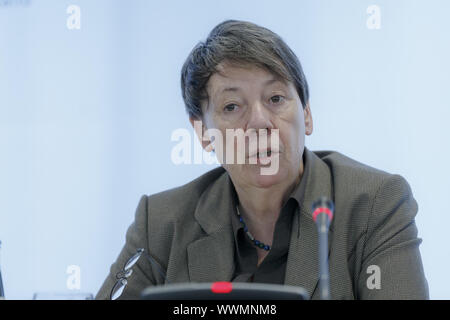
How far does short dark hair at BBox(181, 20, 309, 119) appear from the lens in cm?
182

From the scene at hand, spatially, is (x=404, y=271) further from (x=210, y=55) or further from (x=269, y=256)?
(x=210, y=55)

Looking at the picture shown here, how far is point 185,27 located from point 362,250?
1.50m

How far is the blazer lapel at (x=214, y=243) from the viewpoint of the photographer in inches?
73.0

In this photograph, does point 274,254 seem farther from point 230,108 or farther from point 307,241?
point 230,108

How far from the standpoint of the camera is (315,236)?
5.78 ft

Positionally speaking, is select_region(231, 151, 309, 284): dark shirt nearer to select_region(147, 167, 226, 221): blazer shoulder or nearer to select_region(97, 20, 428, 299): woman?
select_region(97, 20, 428, 299): woman

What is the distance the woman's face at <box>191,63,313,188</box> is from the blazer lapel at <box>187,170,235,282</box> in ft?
0.51

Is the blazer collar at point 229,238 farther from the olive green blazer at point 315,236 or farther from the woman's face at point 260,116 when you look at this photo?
the woman's face at point 260,116

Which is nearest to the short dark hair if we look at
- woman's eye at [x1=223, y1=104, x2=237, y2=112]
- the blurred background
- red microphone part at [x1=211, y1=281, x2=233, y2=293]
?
woman's eye at [x1=223, y1=104, x2=237, y2=112]

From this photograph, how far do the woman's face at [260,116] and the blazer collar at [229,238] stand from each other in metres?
0.11

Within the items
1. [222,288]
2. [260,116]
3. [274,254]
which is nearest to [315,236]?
[274,254]

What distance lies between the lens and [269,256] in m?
1.82

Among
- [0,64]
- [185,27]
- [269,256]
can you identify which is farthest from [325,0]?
[0,64]
